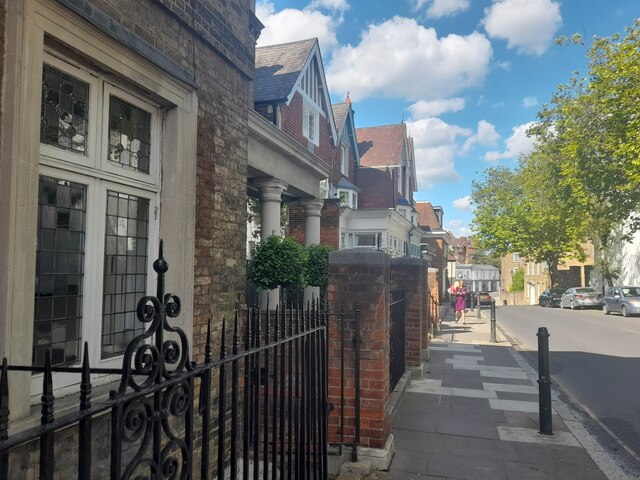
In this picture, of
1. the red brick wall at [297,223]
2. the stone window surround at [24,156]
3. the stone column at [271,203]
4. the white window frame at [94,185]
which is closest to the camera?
the stone window surround at [24,156]

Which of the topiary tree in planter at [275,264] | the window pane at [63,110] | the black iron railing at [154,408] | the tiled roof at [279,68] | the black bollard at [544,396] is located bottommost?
the black bollard at [544,396]

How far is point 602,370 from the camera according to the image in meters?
8.64

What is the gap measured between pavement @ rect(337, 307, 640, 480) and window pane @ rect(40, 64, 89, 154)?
3360 millimetres

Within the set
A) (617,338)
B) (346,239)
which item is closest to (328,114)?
(346,239)

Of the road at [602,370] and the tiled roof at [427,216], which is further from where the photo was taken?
the tiled roof at [427,216]

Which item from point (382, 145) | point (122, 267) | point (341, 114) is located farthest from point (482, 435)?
point (382, 145)

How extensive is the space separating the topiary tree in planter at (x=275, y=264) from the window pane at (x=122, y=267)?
2.87 m

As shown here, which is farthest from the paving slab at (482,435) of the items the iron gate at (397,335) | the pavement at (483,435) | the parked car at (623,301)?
the parked car at (623,301)

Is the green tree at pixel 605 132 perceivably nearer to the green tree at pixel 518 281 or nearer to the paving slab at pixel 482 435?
the paving slab at pixel 482 435

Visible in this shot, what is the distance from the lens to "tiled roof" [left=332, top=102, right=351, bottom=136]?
21.7 m

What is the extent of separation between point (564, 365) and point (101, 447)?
9069mm

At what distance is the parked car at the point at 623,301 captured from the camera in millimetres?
20641

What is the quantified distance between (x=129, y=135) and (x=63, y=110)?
622 mm

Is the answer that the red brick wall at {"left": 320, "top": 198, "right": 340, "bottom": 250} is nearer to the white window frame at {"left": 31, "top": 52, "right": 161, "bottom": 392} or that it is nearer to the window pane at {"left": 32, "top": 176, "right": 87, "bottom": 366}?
the white window frame at {"left": 31, "top": 52, "right": 161, "bottom": 392}
